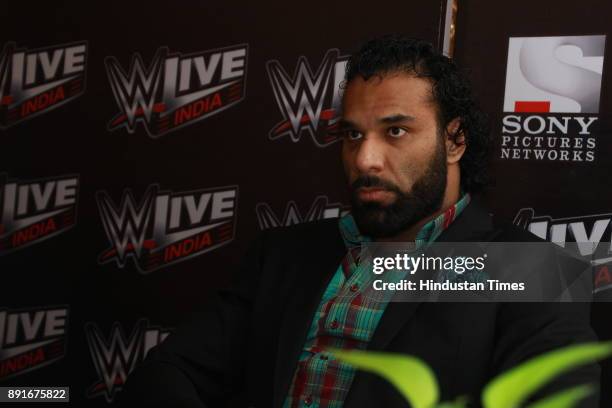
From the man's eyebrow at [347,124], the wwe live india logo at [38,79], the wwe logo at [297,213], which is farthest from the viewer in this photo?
the wwe live india logo at [38,79]

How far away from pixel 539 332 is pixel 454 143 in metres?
0.57

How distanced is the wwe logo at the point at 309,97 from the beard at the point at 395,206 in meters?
0.61

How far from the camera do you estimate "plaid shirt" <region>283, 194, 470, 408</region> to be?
145cm

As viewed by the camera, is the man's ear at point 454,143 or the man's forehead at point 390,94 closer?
the man's forehead at point 390,94

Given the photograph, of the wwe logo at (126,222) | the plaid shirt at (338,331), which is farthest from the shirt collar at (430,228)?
the wwe logo at (126,222)

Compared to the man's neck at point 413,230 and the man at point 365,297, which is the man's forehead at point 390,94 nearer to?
the man at point 365,297

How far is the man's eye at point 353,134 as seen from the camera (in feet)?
5.42

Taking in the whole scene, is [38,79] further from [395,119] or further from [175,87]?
[395,119]

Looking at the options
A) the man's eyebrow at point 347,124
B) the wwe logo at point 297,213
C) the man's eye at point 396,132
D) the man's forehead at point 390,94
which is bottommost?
the wwe logo at point 297,213

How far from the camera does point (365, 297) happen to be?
1510 millimetres

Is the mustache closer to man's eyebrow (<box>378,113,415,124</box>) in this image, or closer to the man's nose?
the man's nose

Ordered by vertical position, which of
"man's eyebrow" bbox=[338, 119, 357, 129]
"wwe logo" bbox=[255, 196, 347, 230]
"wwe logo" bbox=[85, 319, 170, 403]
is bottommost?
"wwe logo" bbox=[85, 319, 170, 403]

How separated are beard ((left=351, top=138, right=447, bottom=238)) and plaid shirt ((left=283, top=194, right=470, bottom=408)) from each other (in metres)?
0.05

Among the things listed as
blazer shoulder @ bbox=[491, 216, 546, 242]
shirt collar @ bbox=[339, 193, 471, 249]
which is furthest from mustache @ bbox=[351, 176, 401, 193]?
blazer shoulder @ bbox=[491, 216, 546, 242]
